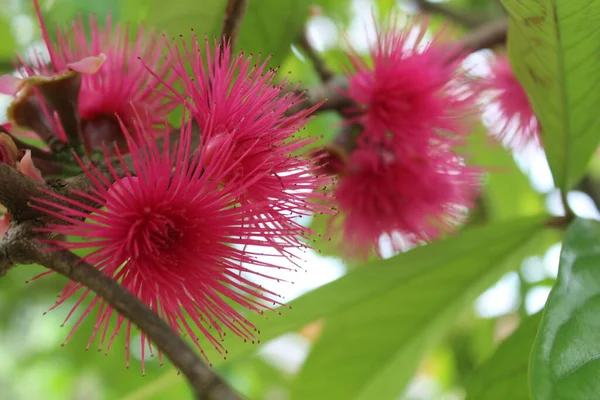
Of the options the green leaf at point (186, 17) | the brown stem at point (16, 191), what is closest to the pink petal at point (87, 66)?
the brown stem at point (16, 191)

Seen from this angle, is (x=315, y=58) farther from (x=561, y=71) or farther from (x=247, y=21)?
(x=561, y=71)

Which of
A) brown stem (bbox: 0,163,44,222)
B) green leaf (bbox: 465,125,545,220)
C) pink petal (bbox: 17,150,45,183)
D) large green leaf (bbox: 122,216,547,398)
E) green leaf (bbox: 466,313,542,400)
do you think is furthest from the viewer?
green leaf (bbox: 465,125,545,220)

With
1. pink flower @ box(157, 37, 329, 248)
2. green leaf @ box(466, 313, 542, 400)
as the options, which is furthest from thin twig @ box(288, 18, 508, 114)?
green leaf @ box(466, 313, 542, 400)

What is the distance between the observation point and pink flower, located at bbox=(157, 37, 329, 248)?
847 mm

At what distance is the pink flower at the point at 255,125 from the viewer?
847mm

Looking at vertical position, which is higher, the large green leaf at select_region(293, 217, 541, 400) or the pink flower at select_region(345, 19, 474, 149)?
the pink flower at select_region(345, 19, 474, 149)

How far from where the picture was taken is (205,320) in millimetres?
859

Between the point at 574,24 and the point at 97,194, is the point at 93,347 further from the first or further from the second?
the point at 574,24

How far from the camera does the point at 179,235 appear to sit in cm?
85

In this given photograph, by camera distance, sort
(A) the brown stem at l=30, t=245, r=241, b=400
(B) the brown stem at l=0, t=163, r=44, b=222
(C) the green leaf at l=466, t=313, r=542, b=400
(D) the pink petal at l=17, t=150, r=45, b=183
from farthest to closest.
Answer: (C) the green leaf at l=466, t=313, r=542, b=400, (D) the pink petal at l=17, t=150, r=45, b=183, (B) the brown stem at l=0, t=163, r=44, b=222, (A) the brown stem at l=30, t=245, r=241, b=400

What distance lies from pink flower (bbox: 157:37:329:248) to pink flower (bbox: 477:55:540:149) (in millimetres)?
753

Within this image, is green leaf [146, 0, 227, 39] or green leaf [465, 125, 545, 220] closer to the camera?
green leaf [146, 0, 227, 39]

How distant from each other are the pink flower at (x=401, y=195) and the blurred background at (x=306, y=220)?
0.12 m

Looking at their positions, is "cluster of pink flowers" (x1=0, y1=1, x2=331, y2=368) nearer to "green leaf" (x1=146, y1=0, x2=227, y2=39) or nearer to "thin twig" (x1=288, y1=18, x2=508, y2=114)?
"thin twig" (x1=288, y1=18, x2=508, y2=114)
